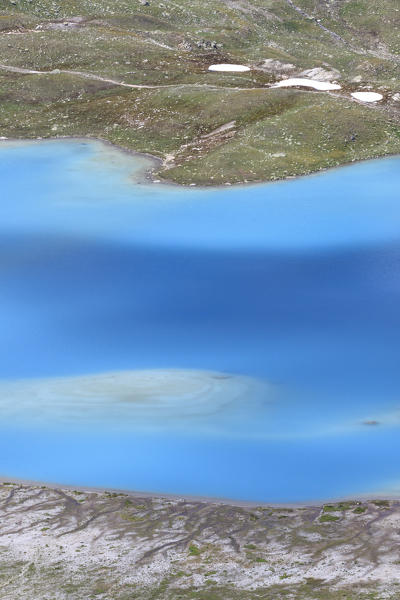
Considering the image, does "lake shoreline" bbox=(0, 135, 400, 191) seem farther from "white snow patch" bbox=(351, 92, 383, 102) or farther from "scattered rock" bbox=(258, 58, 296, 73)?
"scattered rock" bbox=(258, 58, 296, 73)

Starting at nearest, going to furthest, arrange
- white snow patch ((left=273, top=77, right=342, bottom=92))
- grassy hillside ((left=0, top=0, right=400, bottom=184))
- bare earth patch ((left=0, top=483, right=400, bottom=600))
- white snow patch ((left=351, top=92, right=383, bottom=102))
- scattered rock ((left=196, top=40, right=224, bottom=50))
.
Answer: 1. bare earth patch ((left=0, top=483, right=400, bottom=600))
2. grassy hillside ((left=0, top=0, right=400, bottom=184))
3. white snow patch ((left=351, top=92, right=383, bottom=102))
4. white snow patch ((left=273, top=77, right=342, bottom=92))
5. scattered rock ((left=196, top=40, right=224, bottom=50))

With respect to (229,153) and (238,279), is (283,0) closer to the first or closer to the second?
(229,153)

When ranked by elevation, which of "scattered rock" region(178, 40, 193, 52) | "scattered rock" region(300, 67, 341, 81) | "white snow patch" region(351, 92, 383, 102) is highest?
"scattered rock" region(178, 40, 193, 52)

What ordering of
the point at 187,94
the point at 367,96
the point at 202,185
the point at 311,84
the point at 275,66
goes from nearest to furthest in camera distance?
1. the point at 202,185
2. the point at 367,96
3. the point at 187,94
4. the point at 311,84
5. the point at 275,66

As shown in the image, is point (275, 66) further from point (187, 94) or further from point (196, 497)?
point (196, 497)

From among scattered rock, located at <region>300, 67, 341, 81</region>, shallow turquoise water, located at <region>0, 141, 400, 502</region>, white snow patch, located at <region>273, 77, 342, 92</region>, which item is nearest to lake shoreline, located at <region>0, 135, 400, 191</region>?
shallow turquoise water, located at <region>0, 141, 400, 502</region>

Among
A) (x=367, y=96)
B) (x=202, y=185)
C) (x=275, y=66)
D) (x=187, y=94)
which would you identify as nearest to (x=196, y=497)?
(x=202, y=185)

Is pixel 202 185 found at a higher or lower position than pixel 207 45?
lower
